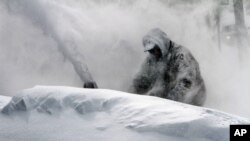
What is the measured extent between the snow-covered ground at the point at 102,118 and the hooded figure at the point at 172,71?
289cm

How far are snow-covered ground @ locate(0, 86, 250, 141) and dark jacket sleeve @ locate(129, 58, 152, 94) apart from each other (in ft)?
11.4

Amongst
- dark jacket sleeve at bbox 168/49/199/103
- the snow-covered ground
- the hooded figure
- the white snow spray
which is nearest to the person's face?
the hooded figure

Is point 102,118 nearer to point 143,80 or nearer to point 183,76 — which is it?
point 183,76

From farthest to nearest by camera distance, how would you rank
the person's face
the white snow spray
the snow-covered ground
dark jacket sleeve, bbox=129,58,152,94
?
the white snow spray
dark jacket sleeve, bbox=129,58,152,94
the person's face
the snow-covered ground

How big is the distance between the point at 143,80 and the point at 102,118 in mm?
3791

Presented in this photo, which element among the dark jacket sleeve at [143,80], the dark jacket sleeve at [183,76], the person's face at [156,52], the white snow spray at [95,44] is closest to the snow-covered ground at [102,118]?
the dark jacket sleeve at [183,76]

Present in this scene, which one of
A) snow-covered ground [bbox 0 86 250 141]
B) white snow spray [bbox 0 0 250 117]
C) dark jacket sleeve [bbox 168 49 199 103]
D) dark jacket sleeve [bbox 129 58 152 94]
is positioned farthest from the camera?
white snow spray [bbox 0 0 250 117]

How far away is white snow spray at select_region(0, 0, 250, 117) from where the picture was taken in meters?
6.82

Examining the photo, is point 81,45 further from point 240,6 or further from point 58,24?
point 240,6

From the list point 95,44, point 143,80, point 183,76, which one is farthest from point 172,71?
point 95,44

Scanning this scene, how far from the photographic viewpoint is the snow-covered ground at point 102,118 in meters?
2.28

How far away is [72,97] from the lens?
258cm

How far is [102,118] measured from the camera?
2420 millimetres

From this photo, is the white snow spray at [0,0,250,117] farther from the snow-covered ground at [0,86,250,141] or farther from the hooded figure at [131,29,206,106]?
the snow-covered ground at [0,86,250,141]
